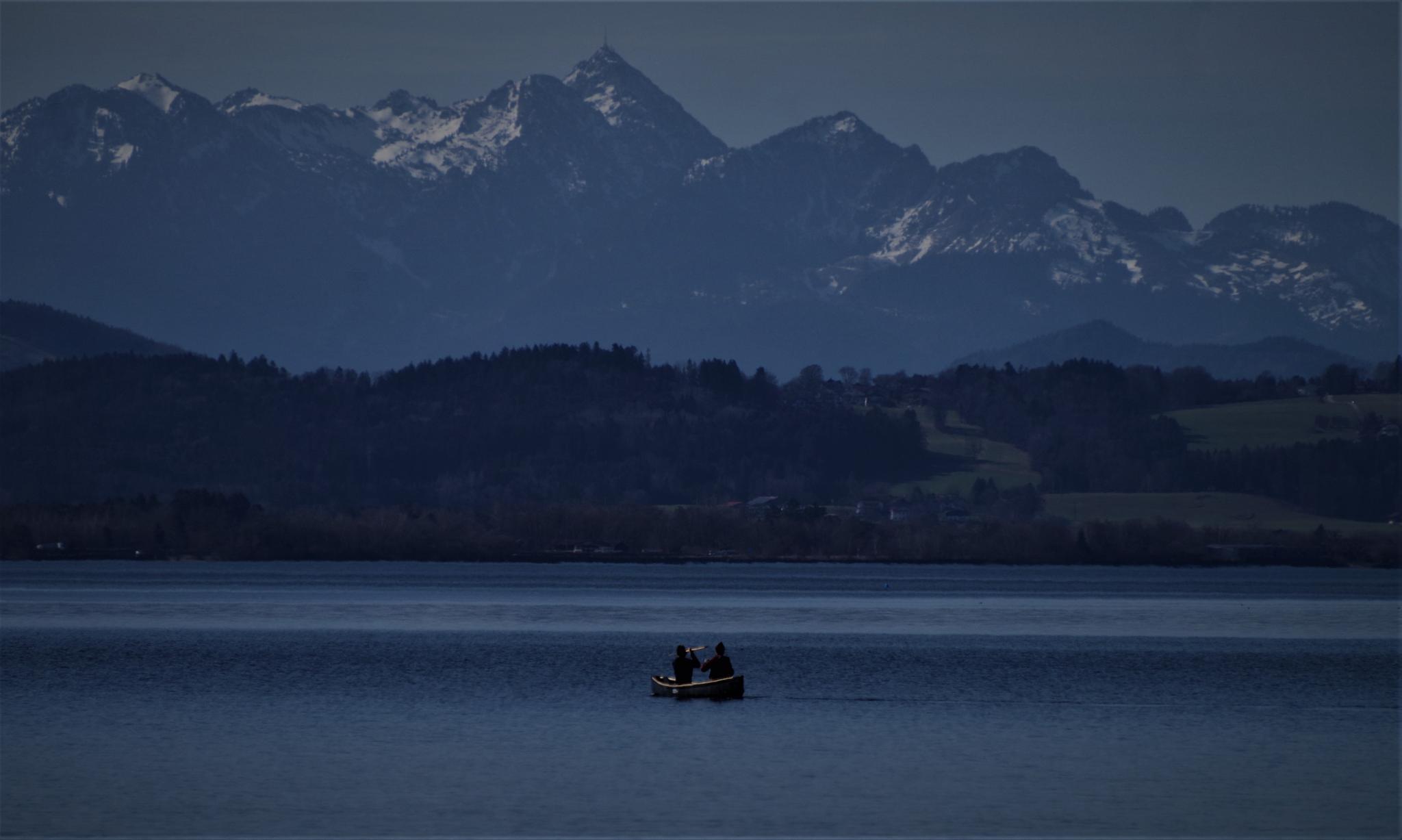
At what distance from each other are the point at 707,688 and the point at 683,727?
282 inches

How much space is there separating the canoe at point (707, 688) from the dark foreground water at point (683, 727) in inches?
17.3

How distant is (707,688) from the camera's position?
2621 inches

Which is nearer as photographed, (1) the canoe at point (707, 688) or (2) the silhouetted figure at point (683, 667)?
(1) the canoe at point (707, 688)

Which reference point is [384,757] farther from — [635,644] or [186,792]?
[635,644]

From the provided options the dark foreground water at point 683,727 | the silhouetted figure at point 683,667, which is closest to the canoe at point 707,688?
the silhouetted figure at point 683,667

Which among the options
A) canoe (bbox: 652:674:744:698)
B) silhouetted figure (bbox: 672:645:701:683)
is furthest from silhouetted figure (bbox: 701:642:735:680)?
silhouetted figure (bbox: 672:645:701:683)

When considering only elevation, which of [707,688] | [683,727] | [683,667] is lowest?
[683,727]

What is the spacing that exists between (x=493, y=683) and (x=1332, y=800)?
35.1 metres

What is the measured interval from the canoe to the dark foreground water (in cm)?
44

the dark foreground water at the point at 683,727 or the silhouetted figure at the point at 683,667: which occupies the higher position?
the silhouetted figure at the point at 683,667

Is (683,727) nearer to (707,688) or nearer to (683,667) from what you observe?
(707,688)

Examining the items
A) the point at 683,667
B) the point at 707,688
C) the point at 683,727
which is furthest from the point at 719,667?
the point at 683,727

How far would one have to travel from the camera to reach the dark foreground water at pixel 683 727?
4391 centimetres

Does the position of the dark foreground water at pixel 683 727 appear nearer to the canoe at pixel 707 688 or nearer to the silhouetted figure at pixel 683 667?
the canoe at pixel 707 688
